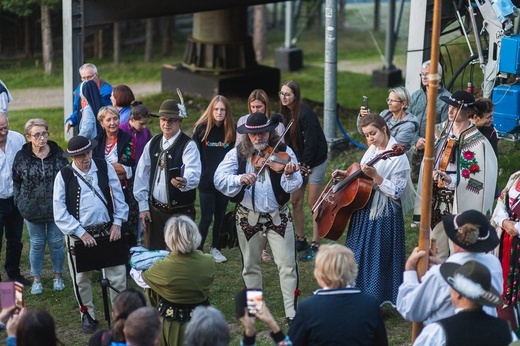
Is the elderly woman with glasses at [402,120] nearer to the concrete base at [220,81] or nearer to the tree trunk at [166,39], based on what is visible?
the concrete base at [220,81]

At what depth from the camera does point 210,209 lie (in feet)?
26.3

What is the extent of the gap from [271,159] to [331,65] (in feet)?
14.2

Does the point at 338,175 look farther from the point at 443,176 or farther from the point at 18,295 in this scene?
the point at 18,295

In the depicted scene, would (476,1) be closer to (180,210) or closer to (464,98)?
(464,98)

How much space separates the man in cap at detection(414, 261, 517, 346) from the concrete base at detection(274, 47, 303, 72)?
1481cm

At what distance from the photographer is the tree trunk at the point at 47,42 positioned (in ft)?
53.4

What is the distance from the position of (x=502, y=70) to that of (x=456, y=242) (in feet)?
16.9

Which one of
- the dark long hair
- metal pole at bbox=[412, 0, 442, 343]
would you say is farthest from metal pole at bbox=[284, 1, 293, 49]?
metal pole at bbox=[412, 0, 442, 343]

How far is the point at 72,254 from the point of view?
657 cm

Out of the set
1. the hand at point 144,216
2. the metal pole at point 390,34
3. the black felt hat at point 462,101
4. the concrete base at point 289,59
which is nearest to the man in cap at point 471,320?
the black felt hat at point 462,101

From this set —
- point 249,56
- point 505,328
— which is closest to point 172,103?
point 505,328

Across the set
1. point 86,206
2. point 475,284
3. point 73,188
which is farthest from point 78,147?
point 475,284

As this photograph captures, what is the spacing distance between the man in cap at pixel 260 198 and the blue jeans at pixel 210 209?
55.3 inches

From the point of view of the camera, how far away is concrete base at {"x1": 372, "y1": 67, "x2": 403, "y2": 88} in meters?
17.0
